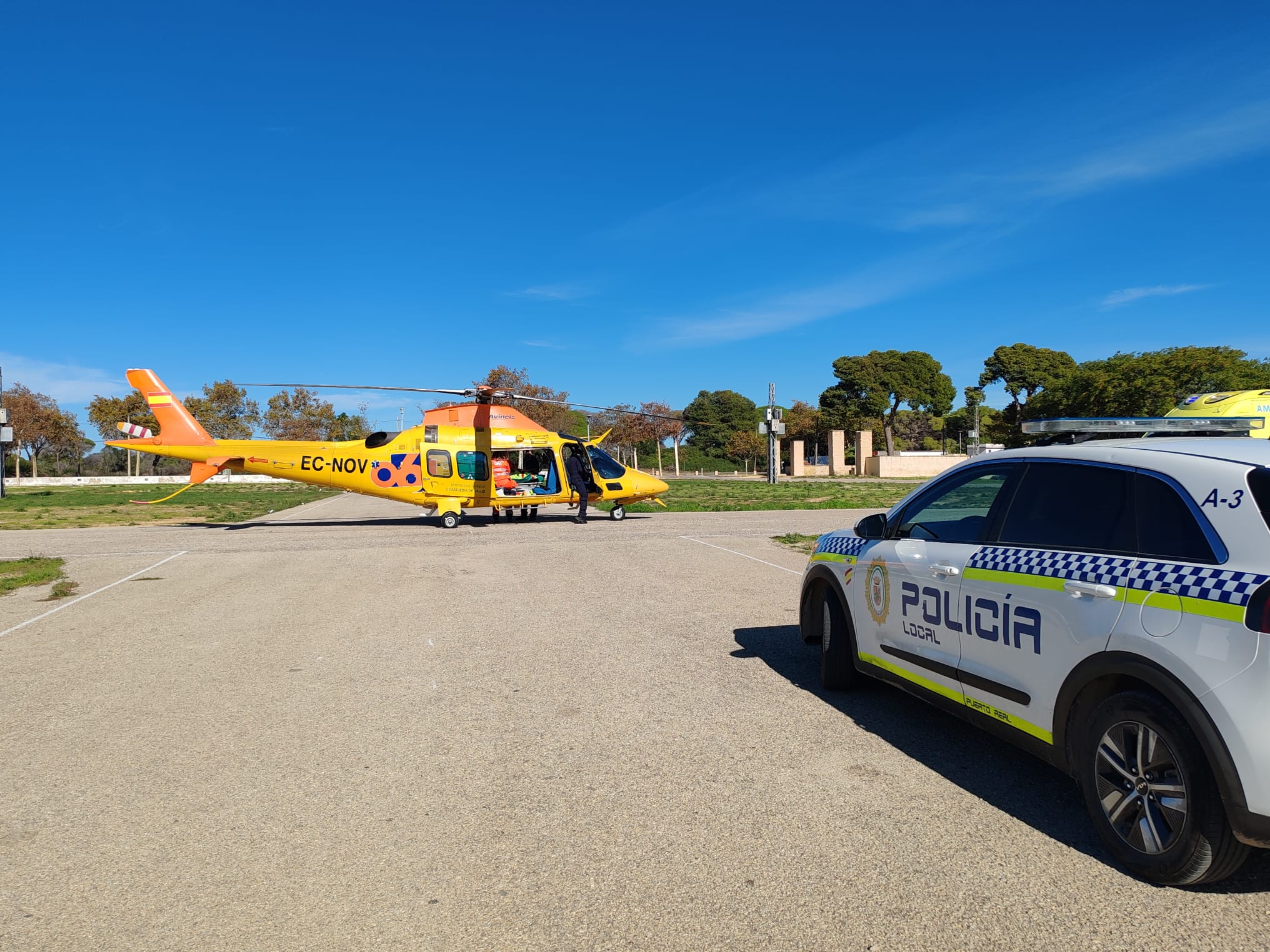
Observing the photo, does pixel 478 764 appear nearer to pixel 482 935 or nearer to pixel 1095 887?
pixel 482 935

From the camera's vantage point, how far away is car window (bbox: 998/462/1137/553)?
357 cm

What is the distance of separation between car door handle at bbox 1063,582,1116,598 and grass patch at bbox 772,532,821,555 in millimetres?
11205

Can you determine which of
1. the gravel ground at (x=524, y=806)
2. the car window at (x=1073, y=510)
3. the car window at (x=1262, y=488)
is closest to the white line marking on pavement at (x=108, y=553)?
the gravel ground at (x=524, y=806)

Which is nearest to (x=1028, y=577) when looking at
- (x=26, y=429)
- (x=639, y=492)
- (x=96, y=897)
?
(x=96, y=897)

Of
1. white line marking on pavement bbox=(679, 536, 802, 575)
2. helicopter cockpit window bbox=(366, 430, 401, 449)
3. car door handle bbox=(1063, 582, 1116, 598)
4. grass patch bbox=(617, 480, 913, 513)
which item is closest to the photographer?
car door handle bbox=(1063, 582, 1116, 598)

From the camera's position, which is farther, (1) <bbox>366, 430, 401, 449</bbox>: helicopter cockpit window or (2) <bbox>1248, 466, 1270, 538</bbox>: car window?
(1) <bbox>366, 430, 401, 449</bbox>: helicopter cockpit window

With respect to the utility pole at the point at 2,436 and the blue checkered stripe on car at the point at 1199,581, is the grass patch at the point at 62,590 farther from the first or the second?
the utility pole at the point at 2,436

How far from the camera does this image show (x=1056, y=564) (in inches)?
146

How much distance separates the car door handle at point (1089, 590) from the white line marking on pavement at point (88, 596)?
29.8 feet

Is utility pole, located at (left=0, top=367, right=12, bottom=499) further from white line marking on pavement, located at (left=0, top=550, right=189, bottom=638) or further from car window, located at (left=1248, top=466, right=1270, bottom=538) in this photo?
car window, located at (left=1248, top=466, right=1270, bottom=538)

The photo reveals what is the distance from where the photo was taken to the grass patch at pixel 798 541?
1526 centimetres

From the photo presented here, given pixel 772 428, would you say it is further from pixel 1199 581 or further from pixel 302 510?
pixel 1199 581

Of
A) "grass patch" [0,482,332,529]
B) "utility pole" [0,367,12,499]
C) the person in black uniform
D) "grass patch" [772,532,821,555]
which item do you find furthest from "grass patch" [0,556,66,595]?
"utility pole" [0,367,12,499]

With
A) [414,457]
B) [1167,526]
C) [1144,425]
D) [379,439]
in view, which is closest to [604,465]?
[414,457]
